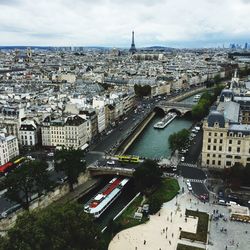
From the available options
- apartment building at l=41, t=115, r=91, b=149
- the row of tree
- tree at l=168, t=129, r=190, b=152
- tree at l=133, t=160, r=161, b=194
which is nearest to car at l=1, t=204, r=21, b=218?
the row of tree

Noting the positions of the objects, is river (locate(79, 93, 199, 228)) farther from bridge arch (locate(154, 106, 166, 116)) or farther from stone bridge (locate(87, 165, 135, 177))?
bridge arch (locate(154, 106, 166, 116))

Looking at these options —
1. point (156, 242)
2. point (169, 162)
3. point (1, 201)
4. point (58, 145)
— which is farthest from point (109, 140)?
point (156, 242)

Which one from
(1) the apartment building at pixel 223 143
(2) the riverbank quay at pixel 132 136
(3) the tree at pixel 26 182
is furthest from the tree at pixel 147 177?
(2) the riverbank quay at pixel 132 136

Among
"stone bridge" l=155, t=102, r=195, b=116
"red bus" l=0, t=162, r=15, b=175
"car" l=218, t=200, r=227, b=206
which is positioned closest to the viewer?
"car" l=218, t=200, r=227, b=206

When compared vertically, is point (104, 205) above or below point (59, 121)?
below

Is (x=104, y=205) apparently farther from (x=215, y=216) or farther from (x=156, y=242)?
(x=215, y=216)

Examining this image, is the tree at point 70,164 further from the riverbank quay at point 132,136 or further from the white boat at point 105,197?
the riverbank quay at point 132,136

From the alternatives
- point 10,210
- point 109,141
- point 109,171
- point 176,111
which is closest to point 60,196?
point 10,210
